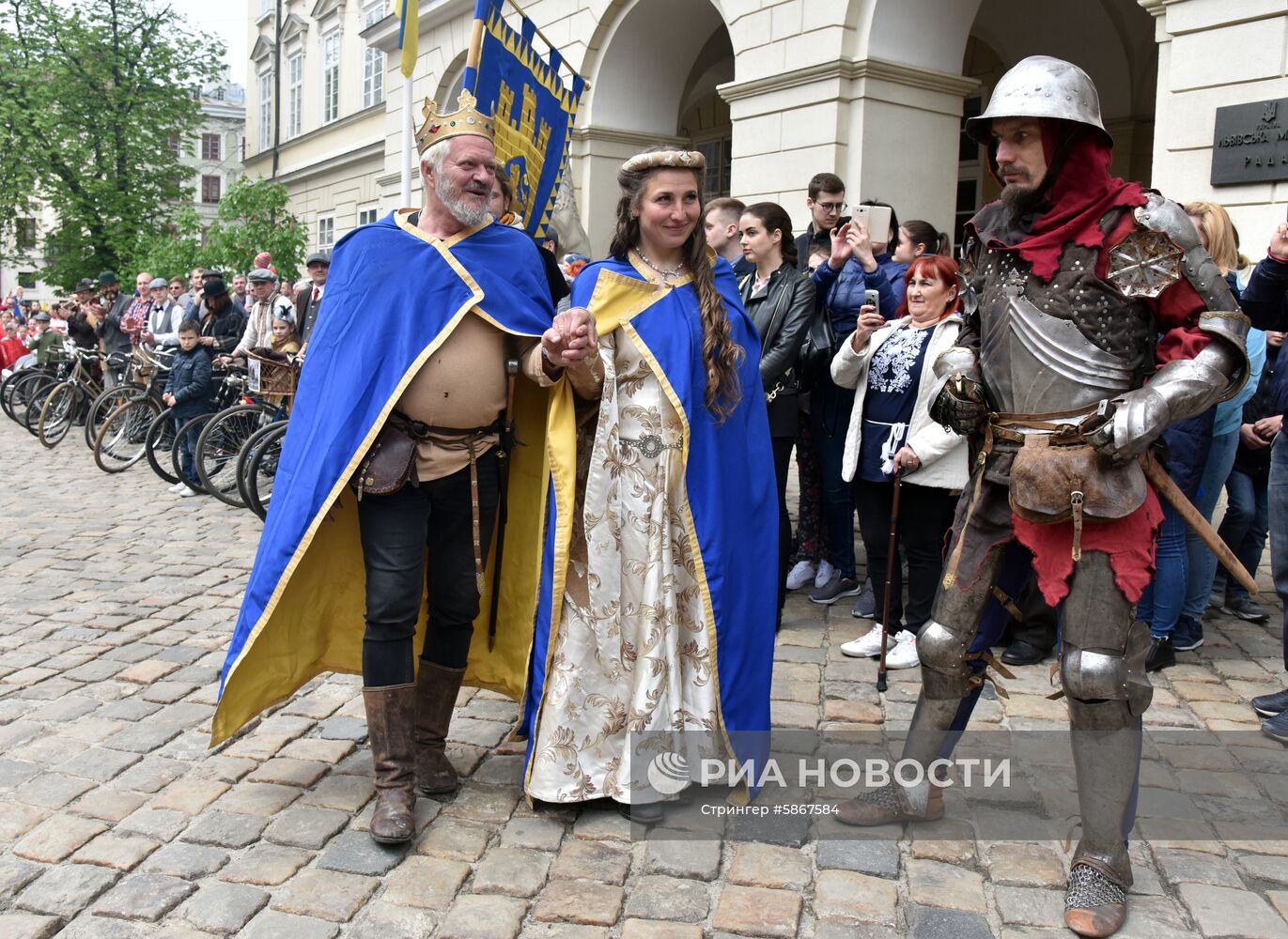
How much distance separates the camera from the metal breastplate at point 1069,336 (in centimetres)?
265

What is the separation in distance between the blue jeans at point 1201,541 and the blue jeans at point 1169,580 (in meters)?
0.17

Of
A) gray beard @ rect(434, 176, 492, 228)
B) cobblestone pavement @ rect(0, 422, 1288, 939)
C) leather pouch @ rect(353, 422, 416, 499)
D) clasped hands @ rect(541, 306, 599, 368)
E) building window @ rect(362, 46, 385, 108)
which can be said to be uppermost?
building window @ rect(362, 46, 385, 108)

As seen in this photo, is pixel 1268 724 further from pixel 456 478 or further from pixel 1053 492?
pixel 456 478

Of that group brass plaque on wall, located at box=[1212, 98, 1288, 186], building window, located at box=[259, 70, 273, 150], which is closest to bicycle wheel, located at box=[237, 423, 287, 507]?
brass plaque on wall, located at box=[1212, 98, 1288, 186]

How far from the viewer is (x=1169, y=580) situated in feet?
15.5

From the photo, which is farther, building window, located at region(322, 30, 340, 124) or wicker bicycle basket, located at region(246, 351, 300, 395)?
building window, located at region(322, 30, 340, 124)

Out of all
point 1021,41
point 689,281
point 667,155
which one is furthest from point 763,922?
point 1021,41

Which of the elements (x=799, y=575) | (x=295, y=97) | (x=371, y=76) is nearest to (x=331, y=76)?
(x=295, y=97)

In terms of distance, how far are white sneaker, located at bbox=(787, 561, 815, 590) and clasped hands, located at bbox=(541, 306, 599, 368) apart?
3206mm

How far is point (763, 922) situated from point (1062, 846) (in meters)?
0.95

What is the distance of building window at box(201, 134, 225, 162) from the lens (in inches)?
2323

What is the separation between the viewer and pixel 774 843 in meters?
3.09

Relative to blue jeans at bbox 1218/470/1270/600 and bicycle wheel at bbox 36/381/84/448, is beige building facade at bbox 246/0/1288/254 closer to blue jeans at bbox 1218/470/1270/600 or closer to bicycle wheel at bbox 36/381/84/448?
blue jeans at bbox 1218/470/1270/600

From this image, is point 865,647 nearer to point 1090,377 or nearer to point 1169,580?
point 1169,580
